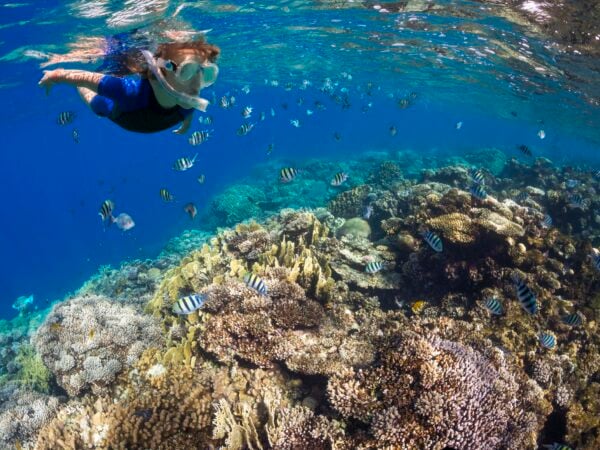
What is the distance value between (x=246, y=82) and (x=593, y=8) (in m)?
39.6

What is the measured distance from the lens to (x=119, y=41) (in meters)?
17.4

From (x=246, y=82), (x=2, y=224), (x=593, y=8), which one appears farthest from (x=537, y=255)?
(x=2, y=224)

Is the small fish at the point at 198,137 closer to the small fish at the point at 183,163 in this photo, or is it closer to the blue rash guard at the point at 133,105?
the small fish at the point at 183,163

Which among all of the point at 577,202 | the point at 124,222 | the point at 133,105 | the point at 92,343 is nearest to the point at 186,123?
the point at 133,105

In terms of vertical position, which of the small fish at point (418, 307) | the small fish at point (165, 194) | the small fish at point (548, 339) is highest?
the small fish at point (165, 194)

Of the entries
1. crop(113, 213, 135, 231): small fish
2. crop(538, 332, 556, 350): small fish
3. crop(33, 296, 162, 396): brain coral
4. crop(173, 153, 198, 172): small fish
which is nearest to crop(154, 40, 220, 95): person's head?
crop(33, 296, 162, 396): brain coral

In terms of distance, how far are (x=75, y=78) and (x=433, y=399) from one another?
516 centimetres

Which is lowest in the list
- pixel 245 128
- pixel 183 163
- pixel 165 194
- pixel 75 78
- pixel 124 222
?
pixel 124 222

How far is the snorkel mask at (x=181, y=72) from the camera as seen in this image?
268 centimetres

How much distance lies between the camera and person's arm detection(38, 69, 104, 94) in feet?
11.3

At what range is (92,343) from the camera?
715cm

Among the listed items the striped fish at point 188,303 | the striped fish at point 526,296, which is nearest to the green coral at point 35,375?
the striped fish at point 188,303

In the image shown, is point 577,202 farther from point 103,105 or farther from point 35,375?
point 35,375

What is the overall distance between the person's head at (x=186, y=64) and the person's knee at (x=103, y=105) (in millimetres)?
927
